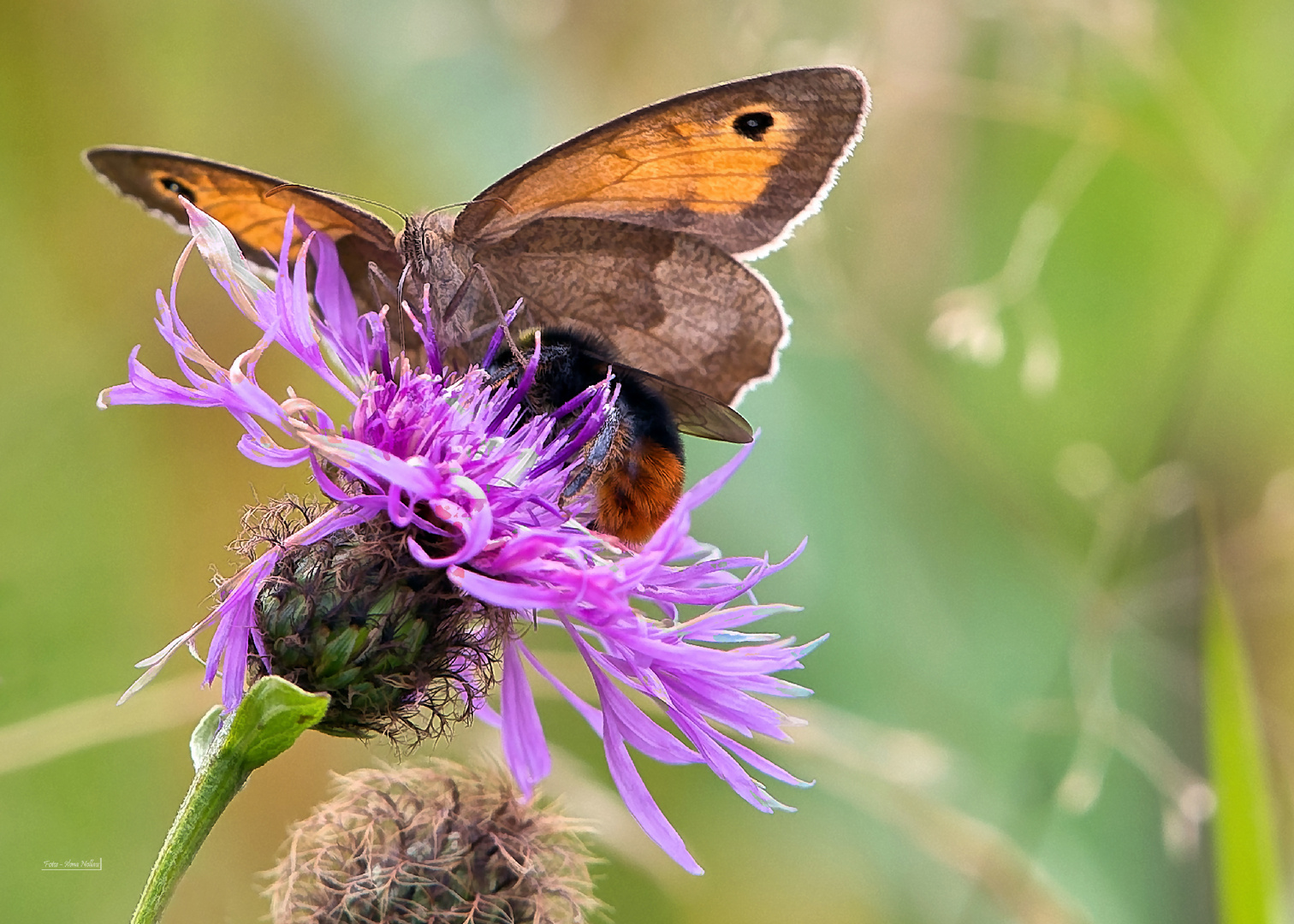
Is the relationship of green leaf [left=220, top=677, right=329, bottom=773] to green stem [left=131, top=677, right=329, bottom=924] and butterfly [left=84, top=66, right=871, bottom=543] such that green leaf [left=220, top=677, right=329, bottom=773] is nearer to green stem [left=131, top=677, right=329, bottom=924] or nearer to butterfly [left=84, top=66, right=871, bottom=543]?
green stem [left=131, top=677, right=329, bottom=924]

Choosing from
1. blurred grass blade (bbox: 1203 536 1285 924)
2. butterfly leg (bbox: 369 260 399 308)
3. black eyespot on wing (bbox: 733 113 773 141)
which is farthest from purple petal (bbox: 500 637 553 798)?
blurred grass blade (bbox: 1203 536 1285 924)

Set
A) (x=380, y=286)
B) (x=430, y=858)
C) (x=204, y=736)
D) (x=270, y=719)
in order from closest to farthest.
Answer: (x=270, y=719) < (x=204, y=736) < (x=430, y=858) < (x=380, y=286)

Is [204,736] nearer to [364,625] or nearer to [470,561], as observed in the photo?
[364,625]

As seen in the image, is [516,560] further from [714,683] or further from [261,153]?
[261,153]

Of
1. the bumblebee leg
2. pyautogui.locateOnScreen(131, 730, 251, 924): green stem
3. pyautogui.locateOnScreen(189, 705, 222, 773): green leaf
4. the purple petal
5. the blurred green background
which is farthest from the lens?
the blurred green background

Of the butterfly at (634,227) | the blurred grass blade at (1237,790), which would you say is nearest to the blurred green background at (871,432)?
the blurred grass blade at (1237,790)

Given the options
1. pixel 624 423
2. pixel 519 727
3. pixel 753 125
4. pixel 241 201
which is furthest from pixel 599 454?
pixel 241 201
